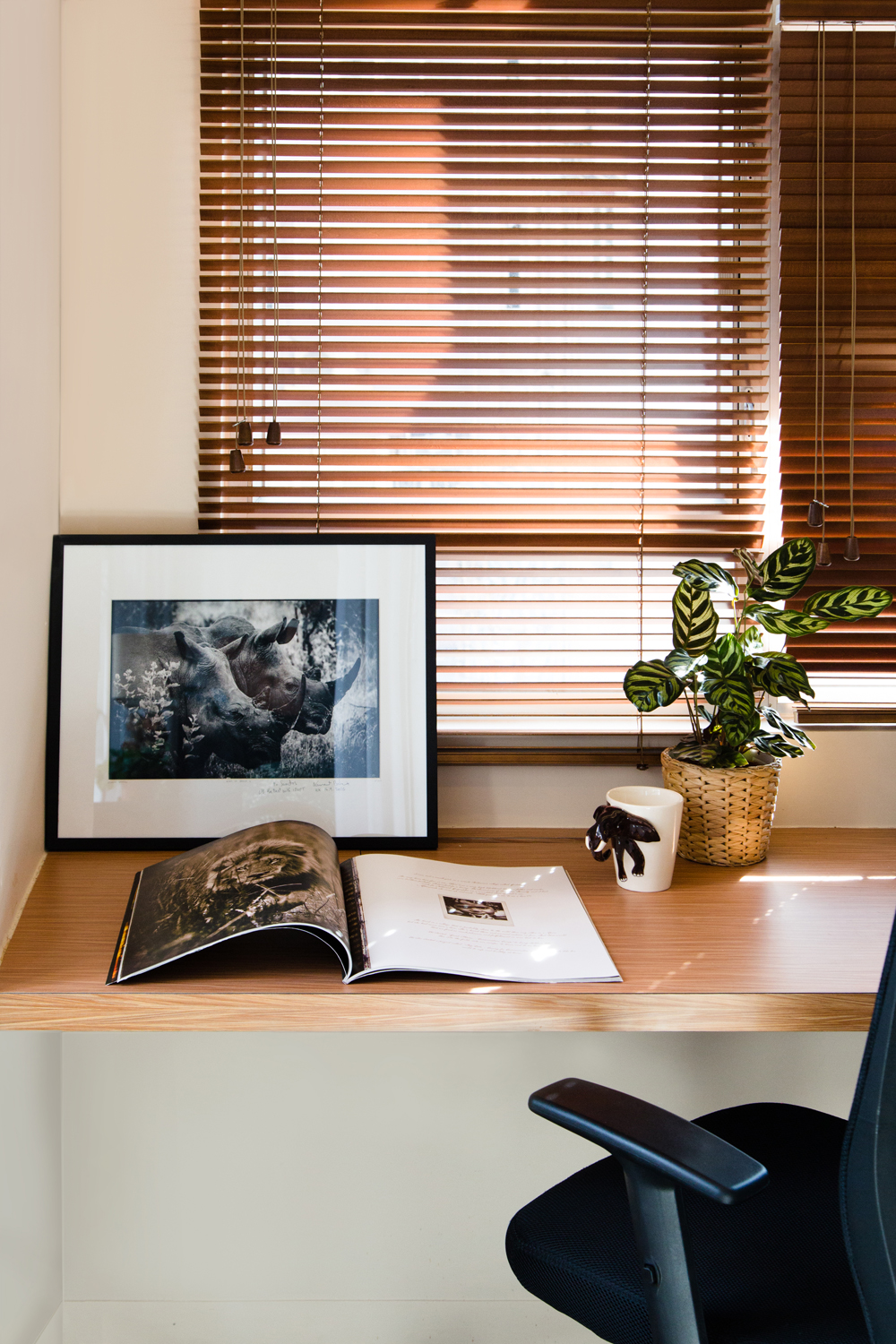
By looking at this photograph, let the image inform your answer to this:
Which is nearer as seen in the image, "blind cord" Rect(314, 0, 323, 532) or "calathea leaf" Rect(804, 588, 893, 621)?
"calathea leaf" Rect(804, 588, 893, 621)

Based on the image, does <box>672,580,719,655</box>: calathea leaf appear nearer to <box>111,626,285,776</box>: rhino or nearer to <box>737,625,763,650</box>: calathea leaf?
<box>737,625,763,650</box>: calathea leaf

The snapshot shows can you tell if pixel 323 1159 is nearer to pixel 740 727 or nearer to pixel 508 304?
pixel 740 727

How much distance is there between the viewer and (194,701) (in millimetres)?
1415

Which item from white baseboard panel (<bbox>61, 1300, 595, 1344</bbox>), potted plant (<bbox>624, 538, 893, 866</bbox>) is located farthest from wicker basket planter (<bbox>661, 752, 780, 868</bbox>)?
white baseboard panel (<bbox>61, 1300, 595, 1344</bbox>)

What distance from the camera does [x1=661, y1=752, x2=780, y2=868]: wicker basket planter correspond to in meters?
1.33

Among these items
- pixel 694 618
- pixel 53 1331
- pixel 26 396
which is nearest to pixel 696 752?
pixel 694 618

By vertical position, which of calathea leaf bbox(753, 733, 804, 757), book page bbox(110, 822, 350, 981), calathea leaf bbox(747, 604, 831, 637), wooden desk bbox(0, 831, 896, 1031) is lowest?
wooden desk bbox(0, 831, 896, 1031)

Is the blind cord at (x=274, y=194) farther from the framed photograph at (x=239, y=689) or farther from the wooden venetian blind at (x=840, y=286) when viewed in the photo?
the wooden venetian blind at (x=840, y=286)

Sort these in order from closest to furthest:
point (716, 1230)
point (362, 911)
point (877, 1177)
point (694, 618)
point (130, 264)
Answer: point (877, 1177) → point (716, 1230) → point (362, 911) → point (694, 618) → point (130, 264)

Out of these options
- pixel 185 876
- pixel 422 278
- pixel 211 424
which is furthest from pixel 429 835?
pixel 422 278

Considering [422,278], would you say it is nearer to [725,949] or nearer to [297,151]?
[297,151]

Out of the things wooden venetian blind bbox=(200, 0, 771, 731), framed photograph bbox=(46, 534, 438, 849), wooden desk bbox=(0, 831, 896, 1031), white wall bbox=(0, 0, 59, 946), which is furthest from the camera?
wooden venetian blind bbox=(200, 0, 771, 731)

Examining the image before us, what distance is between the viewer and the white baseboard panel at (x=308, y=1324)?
1571 mm

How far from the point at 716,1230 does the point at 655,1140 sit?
249mm
